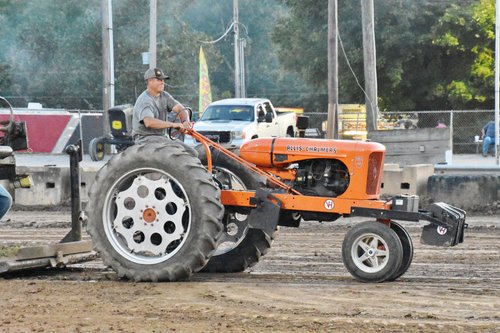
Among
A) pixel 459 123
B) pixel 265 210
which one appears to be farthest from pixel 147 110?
pixel 459 123

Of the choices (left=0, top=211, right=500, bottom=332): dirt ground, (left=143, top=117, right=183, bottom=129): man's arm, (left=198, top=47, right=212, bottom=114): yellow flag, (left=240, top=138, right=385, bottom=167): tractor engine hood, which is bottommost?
(left=0, top=211, right=500, bottom=332): dirt ground

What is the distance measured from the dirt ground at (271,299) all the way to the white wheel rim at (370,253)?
0.22 m

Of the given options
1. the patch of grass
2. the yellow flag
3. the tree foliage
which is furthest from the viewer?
the tree foliage

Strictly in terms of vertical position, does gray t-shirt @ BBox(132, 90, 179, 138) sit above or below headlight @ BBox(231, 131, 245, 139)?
above

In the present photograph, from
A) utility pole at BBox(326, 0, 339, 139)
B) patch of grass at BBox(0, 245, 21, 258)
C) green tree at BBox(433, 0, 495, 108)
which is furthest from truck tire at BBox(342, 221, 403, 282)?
green tree at BBox(433, 0, 495, 108)

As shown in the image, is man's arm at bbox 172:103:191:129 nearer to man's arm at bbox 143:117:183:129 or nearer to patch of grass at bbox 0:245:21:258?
man's arm at bbox 143:117:183:129

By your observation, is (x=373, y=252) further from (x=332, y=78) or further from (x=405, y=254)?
(x=332, y=78)

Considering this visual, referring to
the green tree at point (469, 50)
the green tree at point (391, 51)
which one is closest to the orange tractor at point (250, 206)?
the green tree at point (469, 50)

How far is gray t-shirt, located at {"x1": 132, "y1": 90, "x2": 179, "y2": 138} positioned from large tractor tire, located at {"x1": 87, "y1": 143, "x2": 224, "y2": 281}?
1.29 feet

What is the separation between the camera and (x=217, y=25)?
88125mm

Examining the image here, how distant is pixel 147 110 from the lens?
11.0 metres

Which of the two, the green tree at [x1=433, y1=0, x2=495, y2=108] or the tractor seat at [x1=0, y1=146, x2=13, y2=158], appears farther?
the green tree at [x1=433, y1=0, x2=495, y2=108]

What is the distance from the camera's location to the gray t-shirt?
10968mm

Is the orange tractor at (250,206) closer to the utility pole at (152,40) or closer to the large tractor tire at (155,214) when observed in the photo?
the large tractor tire at (155,214)
